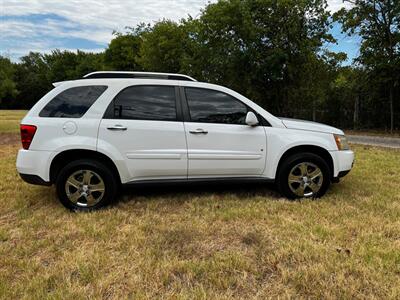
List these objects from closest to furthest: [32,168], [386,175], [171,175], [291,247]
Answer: [291,247] → [32,168] → [171,175] → [386,175]

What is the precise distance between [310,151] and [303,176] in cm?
39

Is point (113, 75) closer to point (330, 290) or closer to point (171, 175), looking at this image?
point (171, 175)

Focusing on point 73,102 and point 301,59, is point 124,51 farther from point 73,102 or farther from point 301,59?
point 73,102

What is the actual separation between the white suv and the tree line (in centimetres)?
1218

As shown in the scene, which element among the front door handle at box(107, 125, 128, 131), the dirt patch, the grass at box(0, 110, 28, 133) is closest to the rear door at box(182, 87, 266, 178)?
the front door handle at box(107, 125, 128, 131)

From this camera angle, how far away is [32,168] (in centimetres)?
433

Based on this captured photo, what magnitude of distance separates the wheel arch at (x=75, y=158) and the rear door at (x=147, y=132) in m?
0.18

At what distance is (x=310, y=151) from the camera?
16.3ft

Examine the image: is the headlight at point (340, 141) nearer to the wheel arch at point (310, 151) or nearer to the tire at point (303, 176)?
the wheel arch at point (310, 151)

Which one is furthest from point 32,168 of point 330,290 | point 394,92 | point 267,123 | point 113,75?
point 394,92

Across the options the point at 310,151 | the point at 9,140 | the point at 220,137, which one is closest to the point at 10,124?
the point at 9,140

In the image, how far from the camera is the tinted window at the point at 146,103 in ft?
14.8

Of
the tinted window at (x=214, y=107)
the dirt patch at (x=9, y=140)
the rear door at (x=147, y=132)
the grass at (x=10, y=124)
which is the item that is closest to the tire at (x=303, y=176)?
the tinted window at (x=214, y=107)

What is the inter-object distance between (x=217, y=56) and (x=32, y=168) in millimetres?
14990
